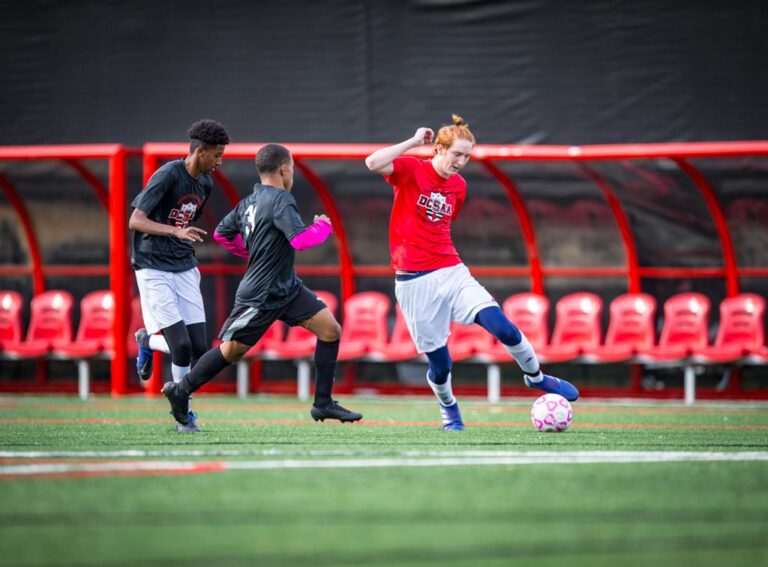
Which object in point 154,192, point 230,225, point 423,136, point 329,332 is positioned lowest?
point 329,332

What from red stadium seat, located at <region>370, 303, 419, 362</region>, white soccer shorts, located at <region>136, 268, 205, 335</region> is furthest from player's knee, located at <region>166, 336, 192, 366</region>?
red stadium seat, located at <region>370, 303, 419, 362</region>

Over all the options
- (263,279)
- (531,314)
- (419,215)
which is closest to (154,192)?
(263,279)

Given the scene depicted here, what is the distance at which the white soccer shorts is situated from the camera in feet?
27.5

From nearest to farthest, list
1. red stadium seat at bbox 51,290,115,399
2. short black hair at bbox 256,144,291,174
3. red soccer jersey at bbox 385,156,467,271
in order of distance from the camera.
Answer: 1. short black hair at bbox 256,144,291,174
2. red soccer jersey at bbox 385,156,467,271
3. red stadium seat at bbox 51,290,115,399

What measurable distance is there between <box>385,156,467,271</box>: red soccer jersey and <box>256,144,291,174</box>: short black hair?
78 cm

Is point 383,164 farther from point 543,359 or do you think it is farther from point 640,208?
point 640,208

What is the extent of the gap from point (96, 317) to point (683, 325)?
7.00m

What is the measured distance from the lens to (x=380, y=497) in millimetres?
5047

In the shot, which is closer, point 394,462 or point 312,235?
point 394,462

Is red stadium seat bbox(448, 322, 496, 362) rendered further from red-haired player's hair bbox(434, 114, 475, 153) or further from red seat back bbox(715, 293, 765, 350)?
red-haired player's hair bbox(434, 114, 475, 153)

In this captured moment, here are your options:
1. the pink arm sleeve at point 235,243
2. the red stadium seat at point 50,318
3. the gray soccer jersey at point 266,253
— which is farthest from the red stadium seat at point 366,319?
the gray soccer jersey at point 266,253

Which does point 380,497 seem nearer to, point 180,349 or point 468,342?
point 180,349

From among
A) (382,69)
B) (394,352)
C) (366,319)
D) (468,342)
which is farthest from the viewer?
(382,69)

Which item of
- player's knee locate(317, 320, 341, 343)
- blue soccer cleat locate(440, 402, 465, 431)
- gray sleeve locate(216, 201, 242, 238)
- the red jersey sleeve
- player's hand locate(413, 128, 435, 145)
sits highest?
player's hand locate(413, 128, 435, 145)
